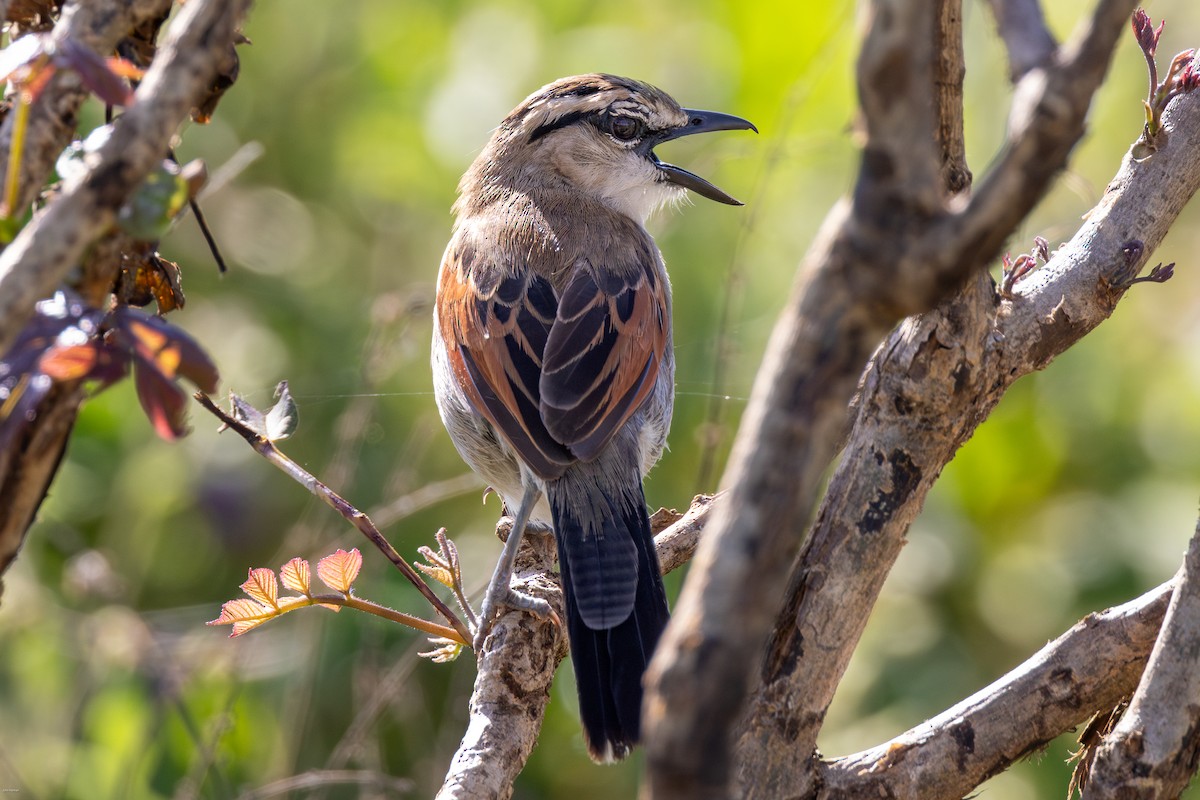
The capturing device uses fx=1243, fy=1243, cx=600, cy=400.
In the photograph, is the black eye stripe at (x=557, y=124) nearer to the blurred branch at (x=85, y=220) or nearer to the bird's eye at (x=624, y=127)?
the bird's eye at (x=624, y=127)

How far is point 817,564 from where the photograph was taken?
249 centimetres

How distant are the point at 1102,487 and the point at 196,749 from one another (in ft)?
12.2

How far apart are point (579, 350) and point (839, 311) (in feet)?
7.63

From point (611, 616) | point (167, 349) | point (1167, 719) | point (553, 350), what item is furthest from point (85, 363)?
point (553, 350)

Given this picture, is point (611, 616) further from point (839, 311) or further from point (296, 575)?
point (839, 311)

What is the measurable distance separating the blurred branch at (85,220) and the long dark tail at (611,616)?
4.91 feet

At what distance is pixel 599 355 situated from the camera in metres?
3.63

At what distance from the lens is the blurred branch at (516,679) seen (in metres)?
2.49

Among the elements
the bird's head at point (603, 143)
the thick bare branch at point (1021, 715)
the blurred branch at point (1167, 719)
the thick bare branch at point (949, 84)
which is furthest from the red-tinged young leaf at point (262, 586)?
the bird's head at point (603, 143)

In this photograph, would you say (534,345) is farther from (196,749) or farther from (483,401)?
(196,749)

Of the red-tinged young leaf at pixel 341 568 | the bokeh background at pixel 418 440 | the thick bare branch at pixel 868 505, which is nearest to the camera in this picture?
the thick bare branch at pixel 868 505

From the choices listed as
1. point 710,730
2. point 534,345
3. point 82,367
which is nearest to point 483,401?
point 534,345

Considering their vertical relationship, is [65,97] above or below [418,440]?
below

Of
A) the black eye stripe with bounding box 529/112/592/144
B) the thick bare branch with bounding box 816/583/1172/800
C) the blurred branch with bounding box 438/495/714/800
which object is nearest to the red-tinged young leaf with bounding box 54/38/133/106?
the blurred branch with bounding box 438/495/714/800
